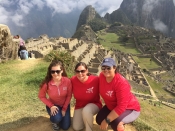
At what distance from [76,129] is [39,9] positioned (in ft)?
293

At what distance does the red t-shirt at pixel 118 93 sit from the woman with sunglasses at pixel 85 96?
0.29m

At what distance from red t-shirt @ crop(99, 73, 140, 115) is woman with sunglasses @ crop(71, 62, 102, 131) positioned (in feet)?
0.96

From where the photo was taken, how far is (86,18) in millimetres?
103125

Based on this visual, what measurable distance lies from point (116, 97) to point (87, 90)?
687mm

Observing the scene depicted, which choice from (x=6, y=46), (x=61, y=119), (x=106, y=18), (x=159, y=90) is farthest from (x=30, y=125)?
(x=106, y=18)

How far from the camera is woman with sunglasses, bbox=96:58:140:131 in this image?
13.0ft

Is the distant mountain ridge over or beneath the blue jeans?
over

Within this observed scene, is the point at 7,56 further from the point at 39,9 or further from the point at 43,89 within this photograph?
the point at 39,9

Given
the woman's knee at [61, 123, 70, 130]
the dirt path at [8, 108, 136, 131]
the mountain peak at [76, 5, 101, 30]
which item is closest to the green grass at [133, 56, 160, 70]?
the dirt path at [8, 108, 136, 131]

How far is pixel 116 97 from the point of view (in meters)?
4.08

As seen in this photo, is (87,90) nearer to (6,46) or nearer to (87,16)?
(6,46)

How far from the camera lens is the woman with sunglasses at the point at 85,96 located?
170 inches

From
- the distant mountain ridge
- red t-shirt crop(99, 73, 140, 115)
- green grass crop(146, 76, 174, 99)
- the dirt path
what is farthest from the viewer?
the distant mountain ridge

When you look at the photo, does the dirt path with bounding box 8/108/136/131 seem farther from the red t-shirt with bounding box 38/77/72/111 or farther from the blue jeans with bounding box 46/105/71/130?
the red t-shirt with bounding box 38/77/72/111
